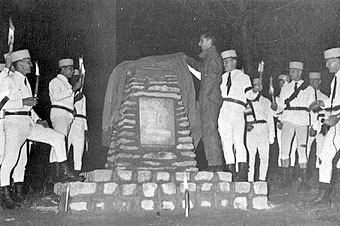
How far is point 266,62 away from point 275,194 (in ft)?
11.9

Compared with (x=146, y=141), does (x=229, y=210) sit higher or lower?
lower

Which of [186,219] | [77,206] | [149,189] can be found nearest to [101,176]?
[77,206]

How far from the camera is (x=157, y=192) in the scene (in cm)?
595

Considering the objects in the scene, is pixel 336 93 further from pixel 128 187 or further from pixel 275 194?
pixel 128 187

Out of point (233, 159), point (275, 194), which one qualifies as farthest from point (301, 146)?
point (233, 159)

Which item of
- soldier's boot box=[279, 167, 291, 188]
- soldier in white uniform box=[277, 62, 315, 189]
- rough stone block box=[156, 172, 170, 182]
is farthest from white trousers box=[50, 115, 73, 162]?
soldier's boot box=[279, 167, 291, 188]

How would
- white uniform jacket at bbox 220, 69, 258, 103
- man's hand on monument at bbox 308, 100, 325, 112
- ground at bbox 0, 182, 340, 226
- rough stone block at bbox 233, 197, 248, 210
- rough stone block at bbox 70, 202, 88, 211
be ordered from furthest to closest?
man's hand on monument at bbox 308, 100, 325, 112 → white uniform jacket at bbox 220, 69, 258, 103 → rough stone block at bbox 233, 197, 248, 210 → rough stone block at bbox 70, 202, 88, 211 → ground at bbox 0, 182, 340, 226

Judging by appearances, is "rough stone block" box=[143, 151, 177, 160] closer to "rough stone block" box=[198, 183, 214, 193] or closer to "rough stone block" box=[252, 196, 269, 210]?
"rough stone block" box=[198, 183, 214, 193]

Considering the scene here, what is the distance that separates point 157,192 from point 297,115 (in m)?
2.60

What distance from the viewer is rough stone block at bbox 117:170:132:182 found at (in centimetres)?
596

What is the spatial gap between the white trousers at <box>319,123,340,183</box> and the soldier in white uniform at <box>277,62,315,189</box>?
1.59m

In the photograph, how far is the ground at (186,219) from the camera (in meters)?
5.05

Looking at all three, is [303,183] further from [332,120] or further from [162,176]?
[162,176]

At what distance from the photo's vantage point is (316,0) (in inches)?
431
